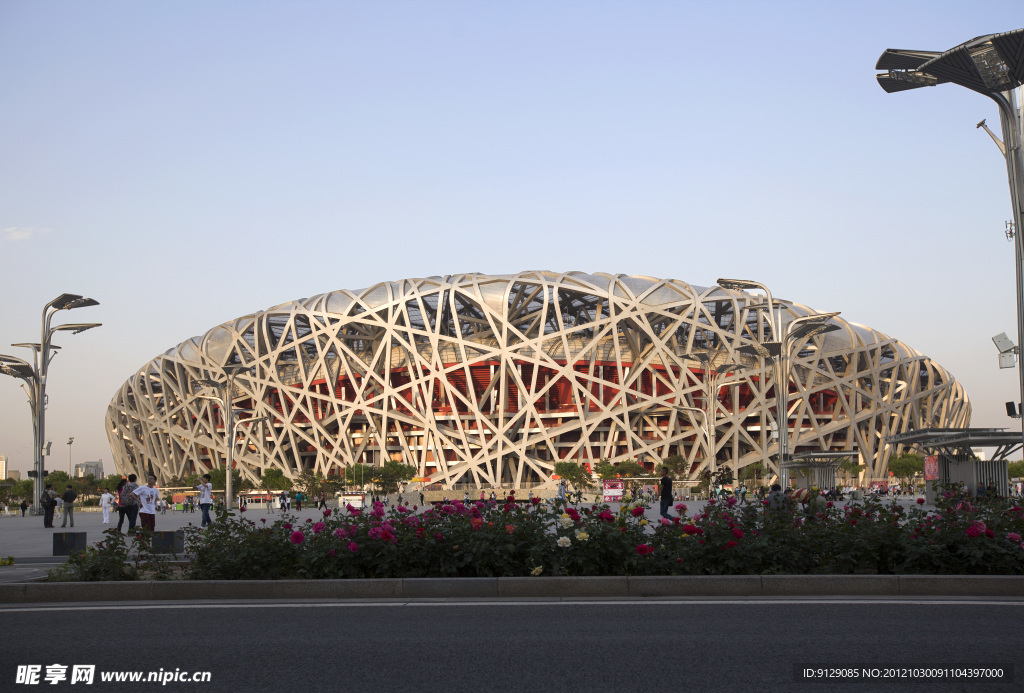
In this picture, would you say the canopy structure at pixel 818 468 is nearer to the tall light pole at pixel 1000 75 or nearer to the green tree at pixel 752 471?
the tall light pole at pixel 1000 75

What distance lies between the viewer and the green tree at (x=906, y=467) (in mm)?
70812

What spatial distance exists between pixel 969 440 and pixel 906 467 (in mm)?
45386

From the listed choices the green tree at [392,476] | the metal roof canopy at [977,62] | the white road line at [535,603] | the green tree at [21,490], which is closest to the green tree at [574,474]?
the green tree at [392,476]

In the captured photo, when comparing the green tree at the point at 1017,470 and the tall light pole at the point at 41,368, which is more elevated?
the tall light pole at the point at 41,368

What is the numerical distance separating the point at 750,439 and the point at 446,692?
67.4 m

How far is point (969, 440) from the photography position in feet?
95.3

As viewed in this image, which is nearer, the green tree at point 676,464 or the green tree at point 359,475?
the green tree at point 359,475

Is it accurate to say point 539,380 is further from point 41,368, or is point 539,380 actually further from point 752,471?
point 41,368

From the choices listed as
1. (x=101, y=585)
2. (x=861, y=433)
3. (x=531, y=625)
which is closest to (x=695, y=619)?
(x=531, y=625)

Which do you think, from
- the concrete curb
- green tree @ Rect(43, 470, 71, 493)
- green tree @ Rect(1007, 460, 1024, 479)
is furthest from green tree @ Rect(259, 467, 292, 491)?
green tree @ Rect(1007, 460, 1024, 479)

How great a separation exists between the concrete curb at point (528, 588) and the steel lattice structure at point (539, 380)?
2319 inches

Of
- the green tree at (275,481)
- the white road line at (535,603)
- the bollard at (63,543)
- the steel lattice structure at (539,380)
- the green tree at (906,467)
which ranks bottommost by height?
the green tree at (906,467)

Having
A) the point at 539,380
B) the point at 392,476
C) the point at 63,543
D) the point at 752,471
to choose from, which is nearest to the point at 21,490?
the point at 392,476

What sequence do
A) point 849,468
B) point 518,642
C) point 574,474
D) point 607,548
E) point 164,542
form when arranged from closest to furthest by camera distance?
point 518,642 → point 607,548 → point 164,542 → point 574,474 → point 849,468
